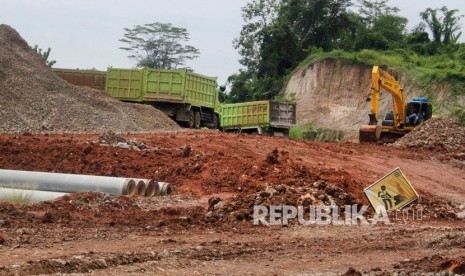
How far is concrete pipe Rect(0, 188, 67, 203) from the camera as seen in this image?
46.0ft

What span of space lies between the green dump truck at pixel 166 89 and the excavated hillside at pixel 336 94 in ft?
45.0

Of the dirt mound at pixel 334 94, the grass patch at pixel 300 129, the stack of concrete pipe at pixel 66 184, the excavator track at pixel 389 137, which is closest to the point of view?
the stack of concrete pipe at pixel 66 184

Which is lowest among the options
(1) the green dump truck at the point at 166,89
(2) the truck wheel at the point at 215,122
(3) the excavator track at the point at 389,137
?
(3) the excavator track at the point at 389,137

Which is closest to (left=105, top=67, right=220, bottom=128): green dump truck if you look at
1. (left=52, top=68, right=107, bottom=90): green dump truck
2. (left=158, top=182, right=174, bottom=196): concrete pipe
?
(left=52, top=68, right=107, bottom=90): green dump truck

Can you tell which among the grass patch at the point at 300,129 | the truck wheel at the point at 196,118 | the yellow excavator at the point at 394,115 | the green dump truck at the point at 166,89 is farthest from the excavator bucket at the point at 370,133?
the grass patch at the point at 300,129

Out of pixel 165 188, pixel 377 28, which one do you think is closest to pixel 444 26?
pixel 377 28

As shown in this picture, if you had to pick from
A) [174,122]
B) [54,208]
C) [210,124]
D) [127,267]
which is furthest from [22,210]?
[210,124]

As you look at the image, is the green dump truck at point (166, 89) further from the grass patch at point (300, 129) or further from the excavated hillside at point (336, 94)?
the excavated hillside at point (336, 94)

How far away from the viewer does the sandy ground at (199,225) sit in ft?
28.8

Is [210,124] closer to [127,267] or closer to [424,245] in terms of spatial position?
[424,245]

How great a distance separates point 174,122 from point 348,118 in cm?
1849

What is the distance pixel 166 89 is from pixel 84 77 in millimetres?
5093

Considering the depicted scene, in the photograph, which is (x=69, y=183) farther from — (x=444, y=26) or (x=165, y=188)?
(x=444, y=26)

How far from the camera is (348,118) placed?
50.2m
